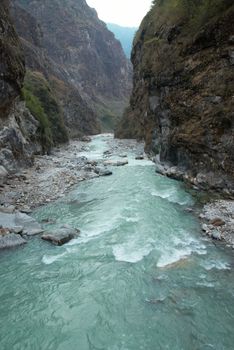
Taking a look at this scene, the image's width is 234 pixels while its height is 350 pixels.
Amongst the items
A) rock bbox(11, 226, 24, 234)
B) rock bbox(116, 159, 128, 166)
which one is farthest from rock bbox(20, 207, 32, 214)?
rock bbox(116, 159, 128, 166)

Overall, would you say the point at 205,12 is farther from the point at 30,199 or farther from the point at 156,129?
the point at 30,199

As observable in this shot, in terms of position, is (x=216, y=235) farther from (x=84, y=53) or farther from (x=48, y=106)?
(x=84, y=53)

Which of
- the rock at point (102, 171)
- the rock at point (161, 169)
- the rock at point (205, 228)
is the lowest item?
the rock at point (102, 171)

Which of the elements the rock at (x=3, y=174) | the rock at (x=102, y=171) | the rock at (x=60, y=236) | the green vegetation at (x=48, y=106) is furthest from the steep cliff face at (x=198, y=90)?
the green vegetation at (x=48, y=106)

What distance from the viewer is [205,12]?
23.6 metres

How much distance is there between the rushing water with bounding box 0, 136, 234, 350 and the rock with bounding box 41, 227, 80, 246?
1.17 ft

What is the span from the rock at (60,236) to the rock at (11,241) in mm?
914

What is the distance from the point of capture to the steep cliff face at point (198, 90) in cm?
1958

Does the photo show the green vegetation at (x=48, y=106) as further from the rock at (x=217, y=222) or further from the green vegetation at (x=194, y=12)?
the rock at (x=217, y=222)

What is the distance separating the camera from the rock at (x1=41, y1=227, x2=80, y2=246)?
13.1 meters

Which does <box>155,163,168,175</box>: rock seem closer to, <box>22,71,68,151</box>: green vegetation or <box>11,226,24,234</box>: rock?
<box>11,226,24,234</box>: rock

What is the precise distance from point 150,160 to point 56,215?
17.7m

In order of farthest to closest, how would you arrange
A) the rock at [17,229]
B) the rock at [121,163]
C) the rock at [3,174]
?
1. the rock at [121,163]
2. the rock at [3,174]
3. the rock at [17,229]

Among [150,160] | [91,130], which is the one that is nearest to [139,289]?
[150,160]
